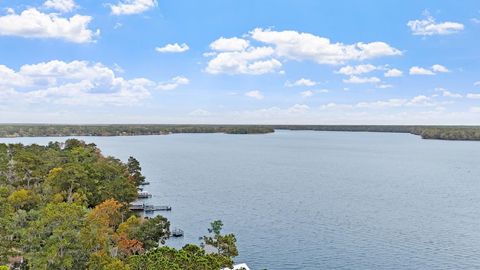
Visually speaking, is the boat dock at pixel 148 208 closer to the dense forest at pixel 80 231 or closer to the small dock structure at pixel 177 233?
the dense forest at pixel 80 231

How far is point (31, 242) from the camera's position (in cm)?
3394

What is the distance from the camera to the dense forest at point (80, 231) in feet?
96.2

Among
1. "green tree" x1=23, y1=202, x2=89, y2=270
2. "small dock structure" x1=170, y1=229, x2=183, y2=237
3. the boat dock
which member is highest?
"green tree" x1=23, y1=202, x2=89, y2=270

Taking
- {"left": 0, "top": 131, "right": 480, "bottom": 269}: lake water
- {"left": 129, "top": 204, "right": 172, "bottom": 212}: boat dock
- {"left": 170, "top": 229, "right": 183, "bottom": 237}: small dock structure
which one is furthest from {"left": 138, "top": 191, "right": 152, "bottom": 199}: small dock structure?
{"left": 170, "top": 229, "right": 183, "bottom": 237}: small dock structure

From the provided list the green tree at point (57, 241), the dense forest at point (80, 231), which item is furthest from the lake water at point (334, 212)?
the green tree at point (57, 241)

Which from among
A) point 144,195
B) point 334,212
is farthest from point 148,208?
point 334,212

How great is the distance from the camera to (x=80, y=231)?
33.8 metres

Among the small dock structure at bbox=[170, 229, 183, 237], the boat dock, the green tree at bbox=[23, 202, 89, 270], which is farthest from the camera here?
the boat dock

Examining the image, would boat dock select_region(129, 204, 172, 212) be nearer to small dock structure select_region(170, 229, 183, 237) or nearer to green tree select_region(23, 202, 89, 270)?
small dock structure select_region(170, 229, 183, 237)

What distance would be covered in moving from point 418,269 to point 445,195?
1758 inches

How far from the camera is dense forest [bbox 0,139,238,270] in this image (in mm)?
29312

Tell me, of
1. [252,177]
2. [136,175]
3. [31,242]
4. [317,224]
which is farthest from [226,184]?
[31,242]

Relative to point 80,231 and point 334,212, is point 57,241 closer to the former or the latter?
point 80,231

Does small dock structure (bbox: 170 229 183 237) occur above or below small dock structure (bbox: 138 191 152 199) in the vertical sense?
below
